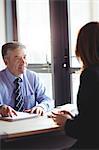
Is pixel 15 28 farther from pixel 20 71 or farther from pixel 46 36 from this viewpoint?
pixel 20 71

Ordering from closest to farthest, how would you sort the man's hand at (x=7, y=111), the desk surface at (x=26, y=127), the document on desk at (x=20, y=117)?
the desk surface at (x=26, y=127), the document on desk at (x=20, y=117), the man's hand at (x=7, y=111)

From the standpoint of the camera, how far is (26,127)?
2.01 metres

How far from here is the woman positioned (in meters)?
1.60

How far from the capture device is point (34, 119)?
2.25 metres

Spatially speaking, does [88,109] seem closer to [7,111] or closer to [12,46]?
[7,111]

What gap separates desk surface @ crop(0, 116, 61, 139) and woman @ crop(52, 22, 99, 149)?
26cm

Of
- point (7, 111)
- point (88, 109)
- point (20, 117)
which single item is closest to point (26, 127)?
point (20, 117)

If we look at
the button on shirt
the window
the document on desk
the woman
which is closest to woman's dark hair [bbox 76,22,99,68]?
the woman

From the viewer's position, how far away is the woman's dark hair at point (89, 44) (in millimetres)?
1656

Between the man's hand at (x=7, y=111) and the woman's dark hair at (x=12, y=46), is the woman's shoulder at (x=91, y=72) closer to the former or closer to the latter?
the man's hand at (x=7, y=111)

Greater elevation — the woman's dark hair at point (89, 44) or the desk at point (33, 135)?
the woman's dark hair at point (89, 44)

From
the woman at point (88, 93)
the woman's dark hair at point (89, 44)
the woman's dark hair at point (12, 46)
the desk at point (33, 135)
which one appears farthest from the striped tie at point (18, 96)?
the woman's dark hair at point (89, 44)

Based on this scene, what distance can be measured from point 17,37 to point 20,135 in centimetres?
263

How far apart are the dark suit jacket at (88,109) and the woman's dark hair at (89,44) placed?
0.05m
